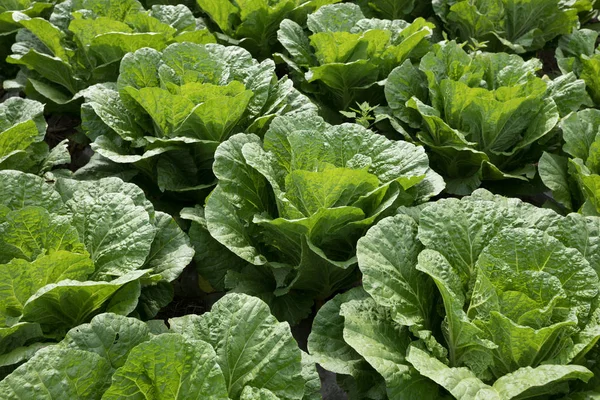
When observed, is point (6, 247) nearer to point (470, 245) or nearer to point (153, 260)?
point (153, 260)

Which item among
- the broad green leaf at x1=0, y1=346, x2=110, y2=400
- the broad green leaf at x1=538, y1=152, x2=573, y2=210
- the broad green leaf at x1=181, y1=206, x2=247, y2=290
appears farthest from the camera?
the broad green leaf at x1=538, y1=152, x2=573, y2=210

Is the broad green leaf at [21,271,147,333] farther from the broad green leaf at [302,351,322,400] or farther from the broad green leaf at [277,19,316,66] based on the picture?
the broad green leaf at [277,19,316,66]

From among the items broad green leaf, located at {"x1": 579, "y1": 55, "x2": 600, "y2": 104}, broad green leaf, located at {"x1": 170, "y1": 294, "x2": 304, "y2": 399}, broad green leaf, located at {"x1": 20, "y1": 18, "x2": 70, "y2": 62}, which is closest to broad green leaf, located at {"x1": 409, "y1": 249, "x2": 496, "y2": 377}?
broad green leaf, located at {"x1": 170, "y1": 294, "x2": 304, "y2": 399}

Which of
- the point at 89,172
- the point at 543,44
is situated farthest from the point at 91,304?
the point at 543,44

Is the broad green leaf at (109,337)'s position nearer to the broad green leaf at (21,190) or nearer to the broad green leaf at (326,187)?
the broad green leaf at (21,190)

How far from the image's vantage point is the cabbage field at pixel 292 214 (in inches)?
87.2

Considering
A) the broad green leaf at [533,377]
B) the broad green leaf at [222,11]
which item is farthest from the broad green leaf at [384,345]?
the broad green leaf at [222,11]

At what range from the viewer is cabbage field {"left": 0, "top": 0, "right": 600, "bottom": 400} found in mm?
2215

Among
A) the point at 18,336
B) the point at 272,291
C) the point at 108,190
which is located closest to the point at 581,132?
the point at 272,291

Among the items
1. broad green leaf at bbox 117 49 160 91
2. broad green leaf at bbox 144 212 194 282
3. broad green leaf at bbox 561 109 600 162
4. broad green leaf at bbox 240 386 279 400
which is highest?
broad green leaf at bbox 117 49 160 91

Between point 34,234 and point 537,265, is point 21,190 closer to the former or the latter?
point 34,234

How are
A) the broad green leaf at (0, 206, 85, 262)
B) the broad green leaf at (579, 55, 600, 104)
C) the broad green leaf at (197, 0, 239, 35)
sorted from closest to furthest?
the broad green leaf at (0, 206, 85, 262)
the broad green leaf at (579, 55, 600, 104)
the broad green leaf at (197, 0, 239, 35)

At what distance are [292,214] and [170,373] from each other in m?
0.92

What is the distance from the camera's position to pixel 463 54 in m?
3.77
